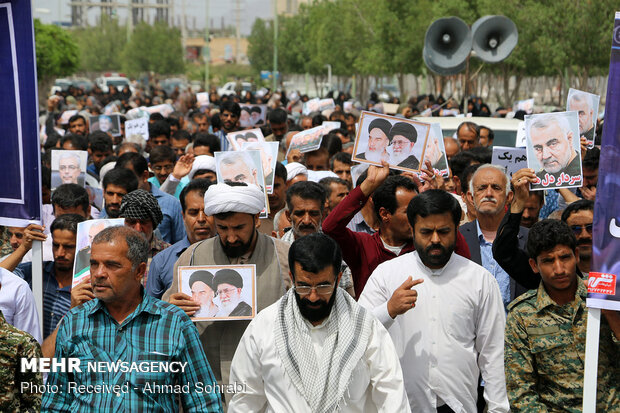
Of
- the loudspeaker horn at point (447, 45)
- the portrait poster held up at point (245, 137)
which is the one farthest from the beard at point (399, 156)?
the loudspeaker horn at point (447, 45)

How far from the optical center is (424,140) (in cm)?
658

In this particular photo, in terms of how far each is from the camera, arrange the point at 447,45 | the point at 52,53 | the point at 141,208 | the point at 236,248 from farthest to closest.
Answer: the point at 52,53, the point at 447,45, the point at 141,208, the point at 236,248

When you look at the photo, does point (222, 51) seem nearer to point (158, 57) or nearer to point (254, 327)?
point (158, 57)

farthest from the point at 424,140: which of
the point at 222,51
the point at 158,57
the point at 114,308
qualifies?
the point at 222,51

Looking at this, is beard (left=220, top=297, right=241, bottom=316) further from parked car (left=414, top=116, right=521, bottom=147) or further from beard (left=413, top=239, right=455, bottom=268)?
parked car (left=414, top=116, right=521, bottom=147)

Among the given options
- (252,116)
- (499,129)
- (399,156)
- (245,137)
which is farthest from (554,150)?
(252,116)

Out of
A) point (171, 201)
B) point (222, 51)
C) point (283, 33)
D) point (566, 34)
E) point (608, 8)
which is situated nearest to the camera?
point (171, 201)

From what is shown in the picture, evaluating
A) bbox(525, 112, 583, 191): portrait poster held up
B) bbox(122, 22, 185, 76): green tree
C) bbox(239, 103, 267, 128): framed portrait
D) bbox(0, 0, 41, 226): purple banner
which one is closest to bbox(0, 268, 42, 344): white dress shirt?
bbox(0, 0, 41, 226): purple banner

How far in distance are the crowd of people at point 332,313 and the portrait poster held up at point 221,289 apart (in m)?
0.04

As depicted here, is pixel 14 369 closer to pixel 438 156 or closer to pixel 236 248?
pixel 236 248

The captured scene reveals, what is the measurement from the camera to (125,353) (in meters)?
3.96

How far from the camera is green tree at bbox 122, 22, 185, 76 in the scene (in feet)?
276

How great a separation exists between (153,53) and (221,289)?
8138 cm

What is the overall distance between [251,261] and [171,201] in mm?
2776
